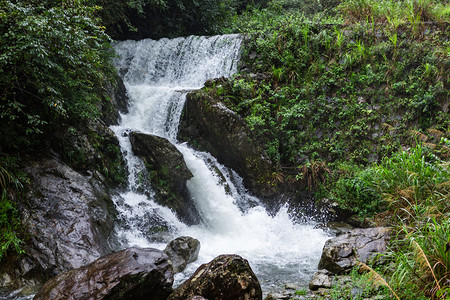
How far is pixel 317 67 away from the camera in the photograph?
33.4 feet

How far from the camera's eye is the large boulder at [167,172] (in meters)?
8.13

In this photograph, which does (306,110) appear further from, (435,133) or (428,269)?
(428,269)

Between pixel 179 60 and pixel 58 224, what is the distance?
940 cm

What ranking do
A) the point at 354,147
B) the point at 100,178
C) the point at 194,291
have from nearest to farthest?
the point at 194,291 → the point at 100,178 → the point at 354,147

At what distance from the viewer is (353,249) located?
495cm

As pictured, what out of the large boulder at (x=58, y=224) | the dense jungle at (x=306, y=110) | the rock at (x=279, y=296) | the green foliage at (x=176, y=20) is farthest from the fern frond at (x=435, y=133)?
the green foliage at (x=176, y=20)

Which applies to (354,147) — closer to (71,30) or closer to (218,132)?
(218,132)

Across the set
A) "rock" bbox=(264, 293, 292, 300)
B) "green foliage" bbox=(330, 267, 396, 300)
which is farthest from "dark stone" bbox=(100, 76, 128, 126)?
"green foliage" bbox=(330, 267, 396, 300)

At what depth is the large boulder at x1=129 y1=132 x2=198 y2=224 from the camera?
8.13 metres

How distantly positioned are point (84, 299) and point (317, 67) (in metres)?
9.58

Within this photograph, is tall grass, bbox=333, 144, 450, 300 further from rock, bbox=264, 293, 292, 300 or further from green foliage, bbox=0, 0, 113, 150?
green foliage, bbox=0, 0, 113, 150

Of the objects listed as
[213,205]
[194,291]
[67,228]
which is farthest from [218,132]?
[194,291]

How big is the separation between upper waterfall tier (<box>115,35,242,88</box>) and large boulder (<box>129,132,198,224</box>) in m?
4.56

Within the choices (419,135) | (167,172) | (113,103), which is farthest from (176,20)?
(419,135)
